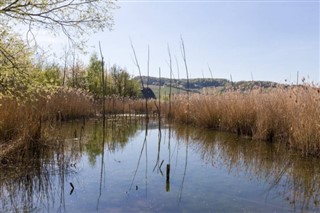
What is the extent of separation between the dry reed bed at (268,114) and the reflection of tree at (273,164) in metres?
0.43

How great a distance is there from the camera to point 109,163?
574 centimetres

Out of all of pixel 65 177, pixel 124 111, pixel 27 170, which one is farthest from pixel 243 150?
pixel 124 111

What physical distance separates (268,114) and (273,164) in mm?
2677

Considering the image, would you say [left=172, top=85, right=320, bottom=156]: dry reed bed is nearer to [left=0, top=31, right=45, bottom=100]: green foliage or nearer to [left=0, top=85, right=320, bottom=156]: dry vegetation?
[left=0, top=85, right=320, bottom=156]: dry vegetation

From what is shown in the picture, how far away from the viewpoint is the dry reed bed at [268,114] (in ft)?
20.5

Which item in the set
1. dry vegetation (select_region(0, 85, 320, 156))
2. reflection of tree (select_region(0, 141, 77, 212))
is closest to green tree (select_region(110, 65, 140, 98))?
dry vegetation (select_region(0, 85, 320, 156))

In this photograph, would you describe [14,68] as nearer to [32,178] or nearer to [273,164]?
[32,178]

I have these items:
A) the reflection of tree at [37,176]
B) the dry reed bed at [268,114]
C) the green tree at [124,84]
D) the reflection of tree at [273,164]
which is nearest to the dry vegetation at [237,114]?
the dry reed bed at [268,114]

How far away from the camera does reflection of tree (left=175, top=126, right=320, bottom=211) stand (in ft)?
13.2

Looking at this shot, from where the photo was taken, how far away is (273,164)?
562 cm

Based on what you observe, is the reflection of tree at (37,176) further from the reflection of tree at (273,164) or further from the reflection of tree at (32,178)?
the reflection of tree at (273,164)

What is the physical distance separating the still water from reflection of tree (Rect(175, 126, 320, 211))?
1cm

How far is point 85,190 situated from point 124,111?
1559cm

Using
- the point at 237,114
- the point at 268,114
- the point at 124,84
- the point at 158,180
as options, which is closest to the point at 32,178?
the point at 158,180
